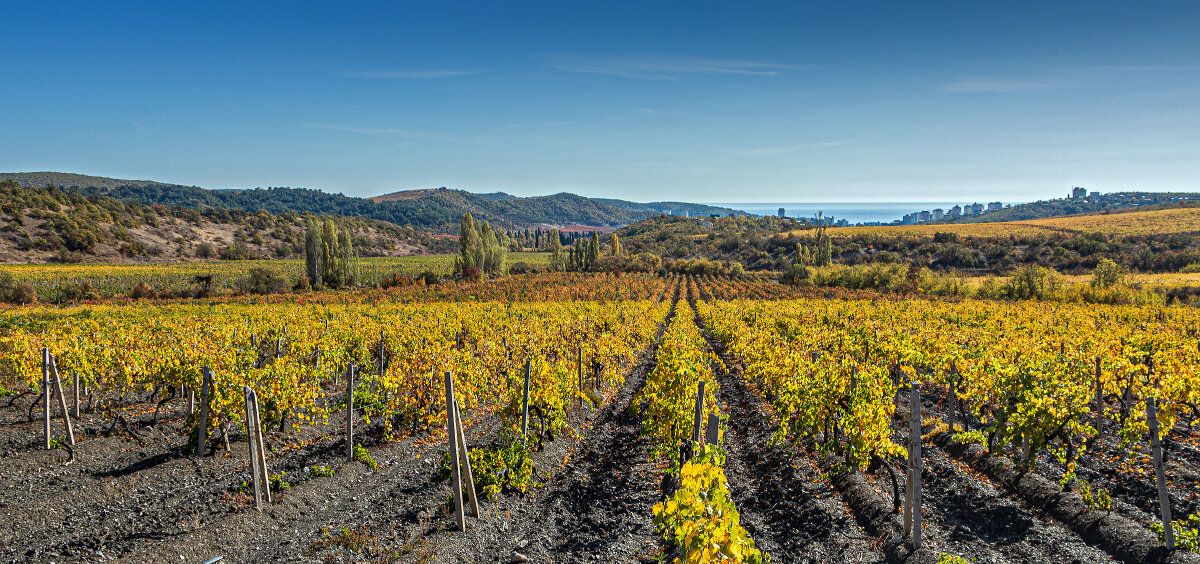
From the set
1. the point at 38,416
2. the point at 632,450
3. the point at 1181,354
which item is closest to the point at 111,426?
the point at 38,416

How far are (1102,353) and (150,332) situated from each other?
80.0 ft

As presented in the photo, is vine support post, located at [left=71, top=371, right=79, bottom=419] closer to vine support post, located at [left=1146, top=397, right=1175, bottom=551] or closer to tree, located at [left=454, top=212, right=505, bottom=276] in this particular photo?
vine support post, located at [left=1146, top=397, right=1175, bottom=551]

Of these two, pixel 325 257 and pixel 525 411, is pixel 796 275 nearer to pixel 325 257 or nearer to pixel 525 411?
pixel 325 257

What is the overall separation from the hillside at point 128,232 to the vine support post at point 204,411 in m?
99.3

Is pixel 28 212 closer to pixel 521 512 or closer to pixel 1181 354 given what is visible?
pixel 521 512

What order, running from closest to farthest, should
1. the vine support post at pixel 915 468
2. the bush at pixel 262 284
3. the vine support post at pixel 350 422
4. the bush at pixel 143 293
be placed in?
the vine support post at pixel 915 468
the vine support post at pixel 350 422
the bush at pixel 143 293
the bush at pixel 262 284

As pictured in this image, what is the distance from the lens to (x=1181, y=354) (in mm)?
11609

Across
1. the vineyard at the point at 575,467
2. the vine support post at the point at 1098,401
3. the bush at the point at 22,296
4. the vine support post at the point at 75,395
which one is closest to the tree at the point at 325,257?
→ the bush at the point at 22,296

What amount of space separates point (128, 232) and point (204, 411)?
119m

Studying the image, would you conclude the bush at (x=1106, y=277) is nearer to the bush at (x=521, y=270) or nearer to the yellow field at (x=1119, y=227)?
the yellow field at (x=1119, y=227)

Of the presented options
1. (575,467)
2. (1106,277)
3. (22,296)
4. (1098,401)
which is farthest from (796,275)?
(22,296)

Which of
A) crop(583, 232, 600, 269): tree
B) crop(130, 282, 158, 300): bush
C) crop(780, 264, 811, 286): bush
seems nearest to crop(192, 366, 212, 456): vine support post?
crop(130, 282, 158, 300): bush

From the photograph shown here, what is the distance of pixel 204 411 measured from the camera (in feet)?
25.7

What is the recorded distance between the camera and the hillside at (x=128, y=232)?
252ft
